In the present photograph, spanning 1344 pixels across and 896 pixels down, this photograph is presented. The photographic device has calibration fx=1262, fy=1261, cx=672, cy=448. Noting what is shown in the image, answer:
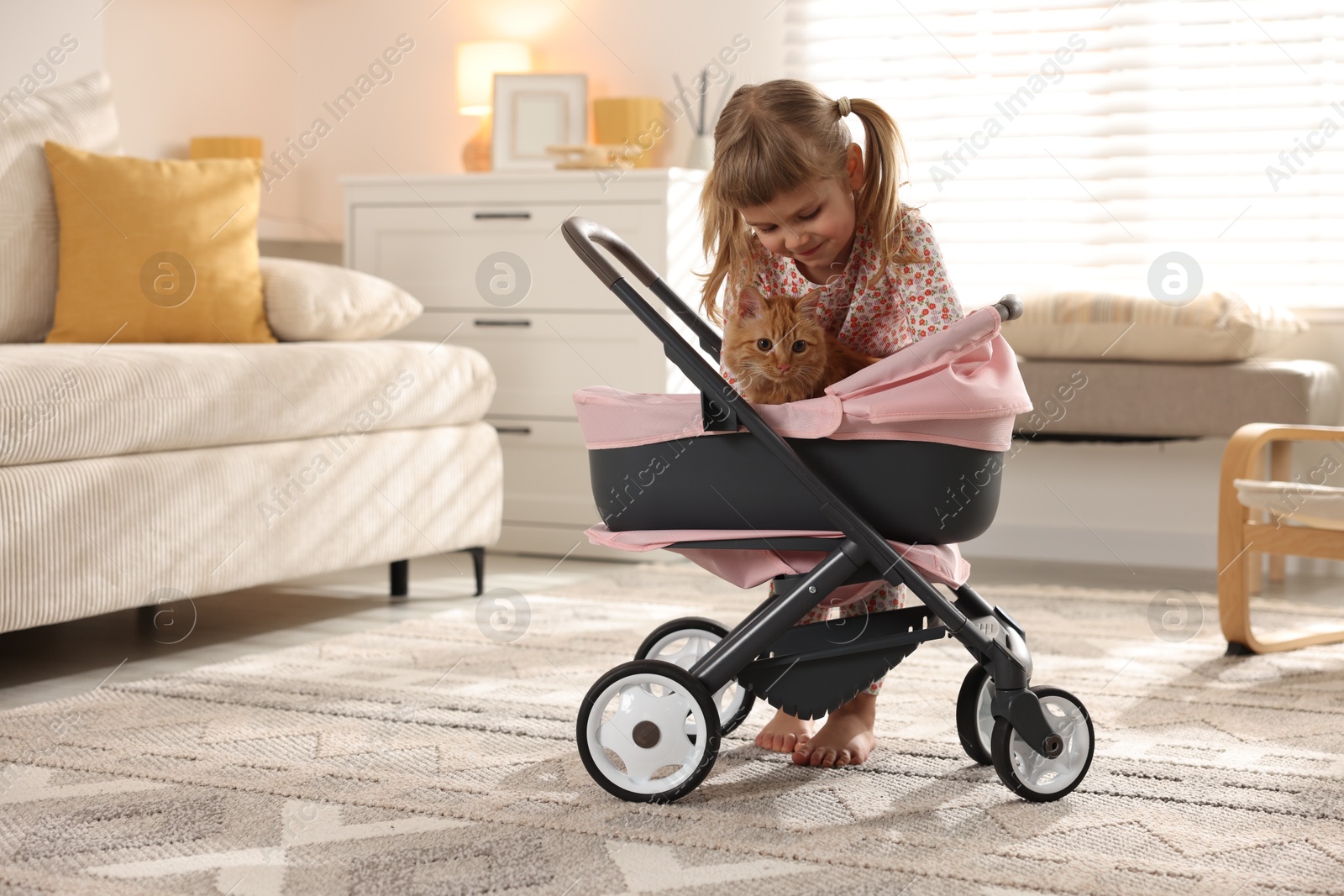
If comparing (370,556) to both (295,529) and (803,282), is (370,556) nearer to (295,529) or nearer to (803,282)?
(295,529)

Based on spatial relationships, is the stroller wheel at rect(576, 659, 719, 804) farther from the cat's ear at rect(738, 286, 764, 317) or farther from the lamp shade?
the lamp shade

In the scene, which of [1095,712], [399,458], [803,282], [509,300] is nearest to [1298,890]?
[1095,712]

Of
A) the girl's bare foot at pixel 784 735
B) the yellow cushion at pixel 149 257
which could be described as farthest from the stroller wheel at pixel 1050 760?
the yellow cushion at pixel 149 257

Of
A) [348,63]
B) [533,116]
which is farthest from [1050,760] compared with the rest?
[348,63]

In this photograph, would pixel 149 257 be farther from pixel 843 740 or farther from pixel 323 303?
pixel 843 740

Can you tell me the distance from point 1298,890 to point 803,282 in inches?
30.8

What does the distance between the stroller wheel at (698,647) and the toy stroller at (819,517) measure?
20cm

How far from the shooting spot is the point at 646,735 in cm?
128

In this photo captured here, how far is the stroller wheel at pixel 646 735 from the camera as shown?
1.27m

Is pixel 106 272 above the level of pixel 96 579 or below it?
above

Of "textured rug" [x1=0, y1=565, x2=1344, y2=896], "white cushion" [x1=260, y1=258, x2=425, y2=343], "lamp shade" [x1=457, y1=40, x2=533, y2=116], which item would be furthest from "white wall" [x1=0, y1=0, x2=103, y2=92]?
"textured rug" [x1=0, y1=565, x2=1344, y2=896]

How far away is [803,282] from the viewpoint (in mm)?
1452

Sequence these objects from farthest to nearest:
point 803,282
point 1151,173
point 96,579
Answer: point 1151,173
point 96,579
point 803,282

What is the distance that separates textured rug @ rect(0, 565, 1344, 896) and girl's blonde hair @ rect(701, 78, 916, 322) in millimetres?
602
